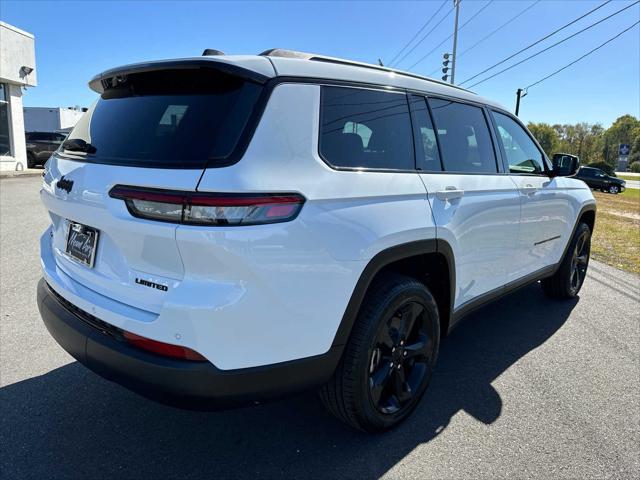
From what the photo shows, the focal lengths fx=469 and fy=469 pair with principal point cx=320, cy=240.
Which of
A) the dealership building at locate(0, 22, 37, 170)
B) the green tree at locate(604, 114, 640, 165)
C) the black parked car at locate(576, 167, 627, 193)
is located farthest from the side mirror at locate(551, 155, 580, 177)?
the green tree at locate(604, 114, 640, 165)

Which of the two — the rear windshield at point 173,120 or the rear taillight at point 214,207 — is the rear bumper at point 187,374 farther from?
the rear windshield at point 173,120

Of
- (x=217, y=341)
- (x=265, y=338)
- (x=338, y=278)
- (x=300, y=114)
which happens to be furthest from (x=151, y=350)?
(x=300, y=114)

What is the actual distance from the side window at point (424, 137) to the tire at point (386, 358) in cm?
73

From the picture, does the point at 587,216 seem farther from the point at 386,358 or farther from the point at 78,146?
the point at 78,146

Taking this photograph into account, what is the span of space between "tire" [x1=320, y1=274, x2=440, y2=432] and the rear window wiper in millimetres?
1601

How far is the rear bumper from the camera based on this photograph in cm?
188

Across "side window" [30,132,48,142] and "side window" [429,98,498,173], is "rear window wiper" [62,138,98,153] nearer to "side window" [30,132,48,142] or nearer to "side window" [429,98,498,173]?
"side window" [429,98,498,173]

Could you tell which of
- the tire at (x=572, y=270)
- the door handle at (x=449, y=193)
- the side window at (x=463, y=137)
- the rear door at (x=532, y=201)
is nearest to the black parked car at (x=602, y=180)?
the tire at (x=572, y=270)

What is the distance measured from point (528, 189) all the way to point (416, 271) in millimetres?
1530

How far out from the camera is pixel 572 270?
16.6 feet

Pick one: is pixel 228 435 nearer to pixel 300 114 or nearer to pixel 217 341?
pixel 217 341

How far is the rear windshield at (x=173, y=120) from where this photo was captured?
1937 mm

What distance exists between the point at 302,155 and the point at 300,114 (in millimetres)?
201

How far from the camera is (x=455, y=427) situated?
277 centimetres
